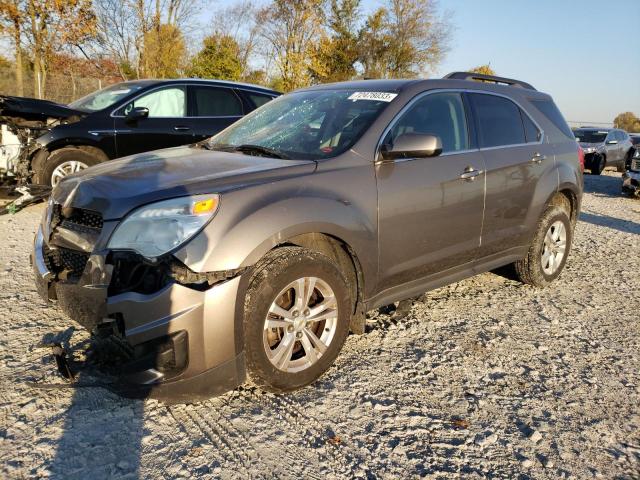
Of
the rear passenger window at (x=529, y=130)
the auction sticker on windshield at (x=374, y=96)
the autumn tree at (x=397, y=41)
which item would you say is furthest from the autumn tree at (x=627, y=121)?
the auction sticker on windshield at (x=374, y=96)

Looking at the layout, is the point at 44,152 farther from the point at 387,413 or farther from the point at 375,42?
the point at 375,42

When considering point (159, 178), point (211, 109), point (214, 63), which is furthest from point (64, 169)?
point (214, 63)

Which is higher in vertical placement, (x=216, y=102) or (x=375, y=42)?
(x=375, y=42)

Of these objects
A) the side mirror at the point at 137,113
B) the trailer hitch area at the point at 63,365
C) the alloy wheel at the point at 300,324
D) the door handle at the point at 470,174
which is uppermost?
the side mirror at the point at 137,113

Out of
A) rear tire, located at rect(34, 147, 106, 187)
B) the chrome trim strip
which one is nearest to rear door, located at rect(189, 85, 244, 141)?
rear tire, located at rect(34, 147, 106, 187)

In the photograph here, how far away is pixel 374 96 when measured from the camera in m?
3.69

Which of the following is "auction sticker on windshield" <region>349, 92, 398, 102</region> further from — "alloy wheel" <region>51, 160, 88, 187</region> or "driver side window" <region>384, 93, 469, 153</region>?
"alloy wheel" <region>51, 160, 88, 187</region>

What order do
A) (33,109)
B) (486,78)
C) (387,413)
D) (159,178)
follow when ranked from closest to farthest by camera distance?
1. (387,413)
2. (159,178)
3. (486,78)
4. (33,109)

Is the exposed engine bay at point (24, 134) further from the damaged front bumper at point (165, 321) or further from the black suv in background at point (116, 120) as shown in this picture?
the damaged front bumper at point (165, 321)

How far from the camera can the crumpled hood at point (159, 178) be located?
2.70 m

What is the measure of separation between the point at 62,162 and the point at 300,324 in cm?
533

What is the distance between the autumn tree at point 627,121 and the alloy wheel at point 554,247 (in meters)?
47.1

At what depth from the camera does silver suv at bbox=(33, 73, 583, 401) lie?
8.38 feet

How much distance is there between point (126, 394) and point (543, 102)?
4448mm
